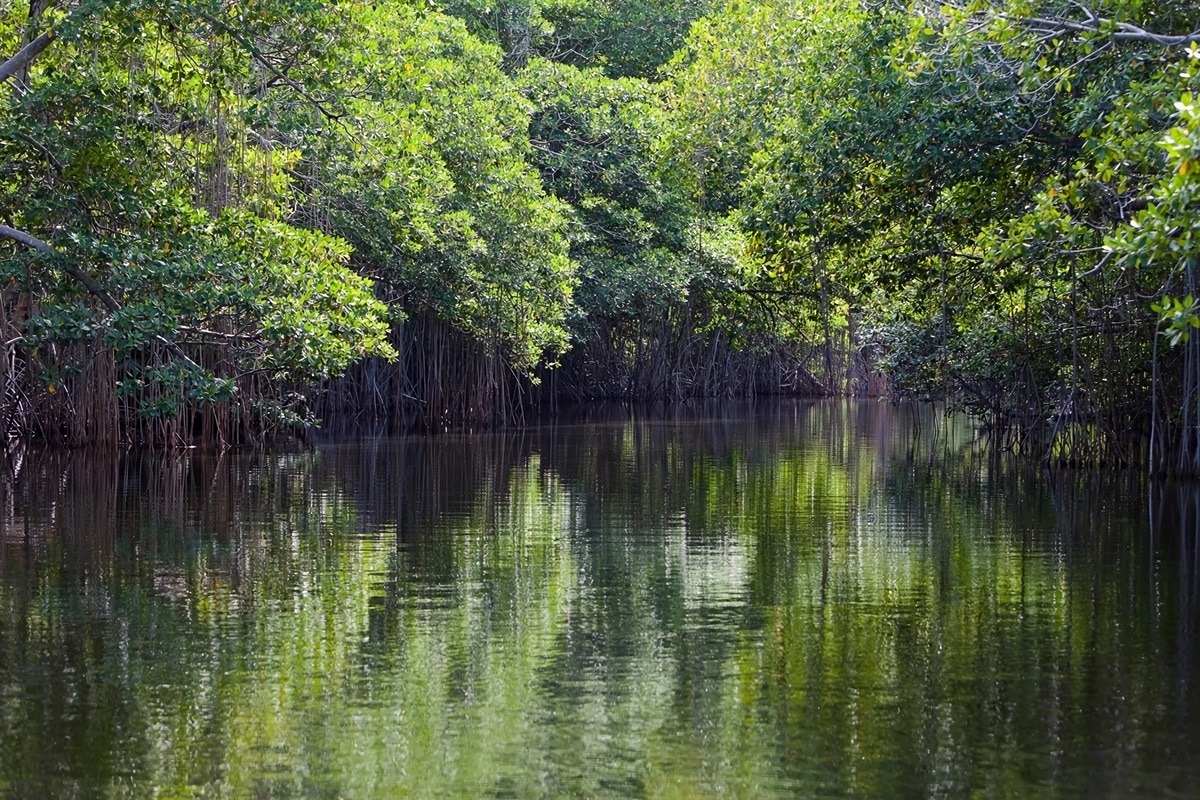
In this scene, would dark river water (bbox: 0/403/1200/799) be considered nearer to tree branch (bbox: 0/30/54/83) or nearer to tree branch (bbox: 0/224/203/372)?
tree branch (bbox: 0/224/203/372)

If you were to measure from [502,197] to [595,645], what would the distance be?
15810mm

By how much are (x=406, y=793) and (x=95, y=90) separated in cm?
849

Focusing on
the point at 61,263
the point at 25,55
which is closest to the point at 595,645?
the point at 61,263

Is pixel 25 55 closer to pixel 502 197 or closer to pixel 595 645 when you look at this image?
pixel 595 645

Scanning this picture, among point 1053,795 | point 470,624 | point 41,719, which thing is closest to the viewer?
point 1053,795

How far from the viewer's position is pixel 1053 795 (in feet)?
14.5

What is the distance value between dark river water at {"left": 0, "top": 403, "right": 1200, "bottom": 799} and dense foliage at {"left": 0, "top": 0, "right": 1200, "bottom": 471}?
1641mm

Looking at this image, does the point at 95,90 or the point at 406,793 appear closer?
the point at 406,793

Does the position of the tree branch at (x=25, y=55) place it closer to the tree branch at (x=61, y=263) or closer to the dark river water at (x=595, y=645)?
the tree branch at (x=61, y=263)

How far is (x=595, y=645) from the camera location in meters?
6.49

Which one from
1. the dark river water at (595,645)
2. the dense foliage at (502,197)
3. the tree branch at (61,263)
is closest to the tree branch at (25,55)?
the dense foliage at (502,197)

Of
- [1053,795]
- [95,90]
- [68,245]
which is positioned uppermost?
[95,90]

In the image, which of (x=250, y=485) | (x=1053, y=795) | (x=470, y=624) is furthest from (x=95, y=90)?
(x=1053, y=795)

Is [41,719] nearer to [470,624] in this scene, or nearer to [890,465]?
[470,624]
